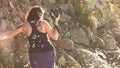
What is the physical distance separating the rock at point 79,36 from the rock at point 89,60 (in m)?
0.97

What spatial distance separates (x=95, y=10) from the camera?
50.2 feet

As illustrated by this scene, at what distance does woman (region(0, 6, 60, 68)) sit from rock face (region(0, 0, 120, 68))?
364cm

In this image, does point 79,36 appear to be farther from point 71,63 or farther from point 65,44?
point 71,63

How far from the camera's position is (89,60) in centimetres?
1214

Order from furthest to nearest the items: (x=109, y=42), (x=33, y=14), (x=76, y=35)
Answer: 1. (x=109, y=42)
2. (x=76, y=35)
3. (x=33, y=14)

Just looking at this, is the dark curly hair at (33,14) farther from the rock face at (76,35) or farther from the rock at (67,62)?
the rock at (67,62)

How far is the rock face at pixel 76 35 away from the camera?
9742mm

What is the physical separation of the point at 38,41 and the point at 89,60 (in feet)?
22.7

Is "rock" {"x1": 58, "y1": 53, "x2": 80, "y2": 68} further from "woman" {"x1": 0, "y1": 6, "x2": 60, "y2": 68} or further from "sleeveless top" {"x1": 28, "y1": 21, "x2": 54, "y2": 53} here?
"sleeveless top" {"x1": 28, "y1": 21, "x2": 54, "y2": 53}

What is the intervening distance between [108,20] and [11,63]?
8.19 meters

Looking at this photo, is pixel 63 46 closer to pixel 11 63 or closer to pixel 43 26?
pixel 11 63

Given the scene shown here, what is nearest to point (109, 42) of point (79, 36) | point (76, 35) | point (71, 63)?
point (79, 36)

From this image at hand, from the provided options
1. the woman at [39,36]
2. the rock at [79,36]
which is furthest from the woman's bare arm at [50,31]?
the rock at [79,36]

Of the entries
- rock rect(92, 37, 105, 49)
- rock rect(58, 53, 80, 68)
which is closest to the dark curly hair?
rock rect(58, 53, 80, 68)
